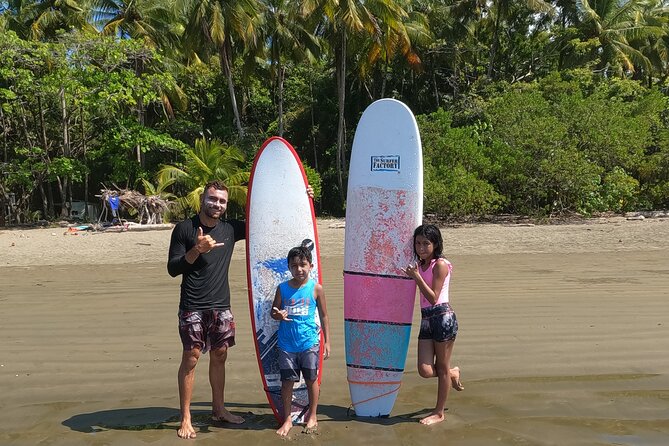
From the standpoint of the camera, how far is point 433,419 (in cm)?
348

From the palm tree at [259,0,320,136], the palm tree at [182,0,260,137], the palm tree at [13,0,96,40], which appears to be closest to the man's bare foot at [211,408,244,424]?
the palm tree at [182,0,260,137]

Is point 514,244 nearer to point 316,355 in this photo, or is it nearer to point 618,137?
point 618,137

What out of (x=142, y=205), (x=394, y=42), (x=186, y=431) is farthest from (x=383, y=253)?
(x=394, y=42)

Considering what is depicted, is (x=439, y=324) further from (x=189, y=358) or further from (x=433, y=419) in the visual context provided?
(x=189, y=358)

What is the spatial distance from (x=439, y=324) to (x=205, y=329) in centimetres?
129

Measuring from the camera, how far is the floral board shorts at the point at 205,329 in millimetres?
3275

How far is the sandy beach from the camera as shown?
11.2 ft

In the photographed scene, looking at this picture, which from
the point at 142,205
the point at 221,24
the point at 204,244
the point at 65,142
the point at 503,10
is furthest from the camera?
the point at 503,10

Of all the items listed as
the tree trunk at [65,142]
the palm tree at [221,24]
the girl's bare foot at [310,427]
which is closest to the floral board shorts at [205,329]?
the girl's bare foot at [310,427]

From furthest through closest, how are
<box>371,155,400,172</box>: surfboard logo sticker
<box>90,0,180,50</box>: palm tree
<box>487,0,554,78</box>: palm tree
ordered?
<box>487,0,554,78</box>: palm tree < <box>90,0,180,50</box>: palm tree < <box>371,155,400,172</box>: surfboard logo sticker

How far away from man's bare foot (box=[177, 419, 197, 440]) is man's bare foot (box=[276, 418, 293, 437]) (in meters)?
0.46

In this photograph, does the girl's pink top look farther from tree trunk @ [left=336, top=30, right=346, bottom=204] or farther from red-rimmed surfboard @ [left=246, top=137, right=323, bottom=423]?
tree trunk @ [left=336, top=30, right=346, bottom=204]

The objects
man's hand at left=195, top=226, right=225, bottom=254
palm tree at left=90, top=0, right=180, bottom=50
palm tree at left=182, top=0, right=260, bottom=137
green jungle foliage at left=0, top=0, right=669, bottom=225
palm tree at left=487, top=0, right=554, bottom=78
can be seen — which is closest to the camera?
man's hand at left=195, top=226, right=225, bottom=254

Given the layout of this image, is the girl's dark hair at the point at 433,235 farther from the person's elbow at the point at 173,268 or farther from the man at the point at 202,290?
the person's elbow at the point at 173,268
